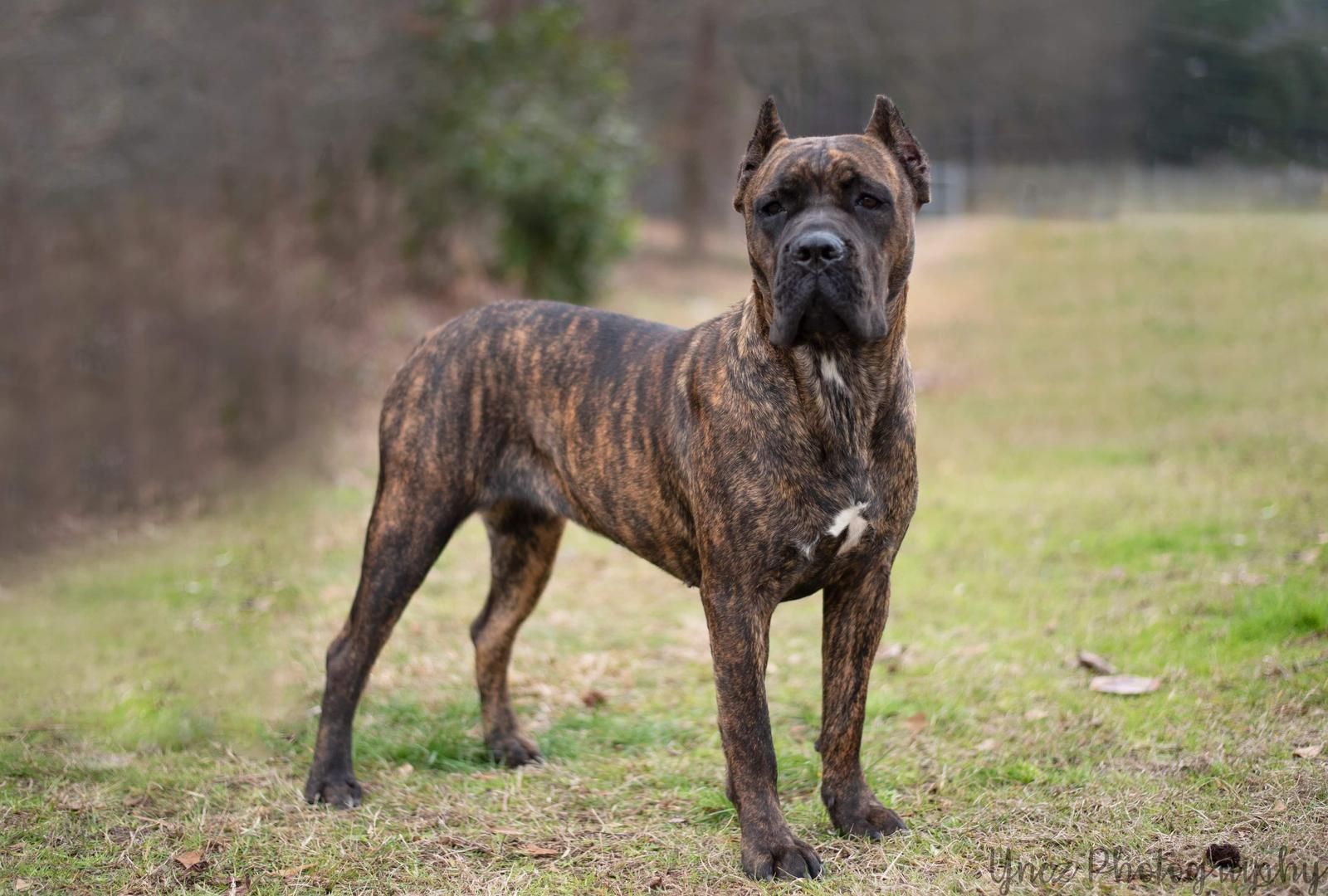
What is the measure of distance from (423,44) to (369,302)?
3296 millimetres

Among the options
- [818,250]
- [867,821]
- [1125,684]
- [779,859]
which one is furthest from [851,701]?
[1125,684]

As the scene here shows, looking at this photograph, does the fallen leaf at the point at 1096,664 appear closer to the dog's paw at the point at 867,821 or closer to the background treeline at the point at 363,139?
the dog's paw at the point at 867,821

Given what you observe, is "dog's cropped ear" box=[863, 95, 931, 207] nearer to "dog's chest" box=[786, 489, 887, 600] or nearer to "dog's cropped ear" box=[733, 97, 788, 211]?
"dog's cropped ear" box=[733, 97, 788, 211]

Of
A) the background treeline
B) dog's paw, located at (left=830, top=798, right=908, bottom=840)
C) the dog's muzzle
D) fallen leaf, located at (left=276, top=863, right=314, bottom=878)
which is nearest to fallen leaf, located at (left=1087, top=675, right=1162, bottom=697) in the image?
dog's paw, located at (left=830, top=798, right=908, bottom=840)

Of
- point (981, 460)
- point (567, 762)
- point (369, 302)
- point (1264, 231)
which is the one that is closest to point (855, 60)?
point (1264, 231)

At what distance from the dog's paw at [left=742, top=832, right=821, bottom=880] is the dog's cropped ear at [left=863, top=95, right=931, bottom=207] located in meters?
2.00

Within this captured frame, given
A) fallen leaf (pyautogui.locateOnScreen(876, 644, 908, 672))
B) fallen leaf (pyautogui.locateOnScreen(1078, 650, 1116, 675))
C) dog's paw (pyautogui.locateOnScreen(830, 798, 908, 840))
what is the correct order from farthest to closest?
fallen leaf (pyautogui.locateOnScreen(876, 644, 908, 672))
fallen leaf (pyautogui.locateOnScreen(1078, 650, 1116, 675))
dog's paw (pyautogui.locateOnScreen(830, 798, 908, 840))

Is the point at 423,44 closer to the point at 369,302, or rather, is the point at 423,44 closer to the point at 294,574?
the point at 369,302

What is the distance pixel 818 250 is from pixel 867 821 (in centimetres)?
178

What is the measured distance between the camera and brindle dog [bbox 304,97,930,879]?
3564mm

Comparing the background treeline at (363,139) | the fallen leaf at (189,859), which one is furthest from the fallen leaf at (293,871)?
the background treeline at (363,139)

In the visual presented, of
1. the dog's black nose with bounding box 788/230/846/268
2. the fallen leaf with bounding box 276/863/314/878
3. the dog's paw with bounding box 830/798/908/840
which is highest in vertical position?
the dog's black nose with bounding box 788/230/846/268

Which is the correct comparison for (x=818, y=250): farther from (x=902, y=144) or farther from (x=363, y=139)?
(x=363, y=139)

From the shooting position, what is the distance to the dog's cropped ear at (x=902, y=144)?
12.7 ft
